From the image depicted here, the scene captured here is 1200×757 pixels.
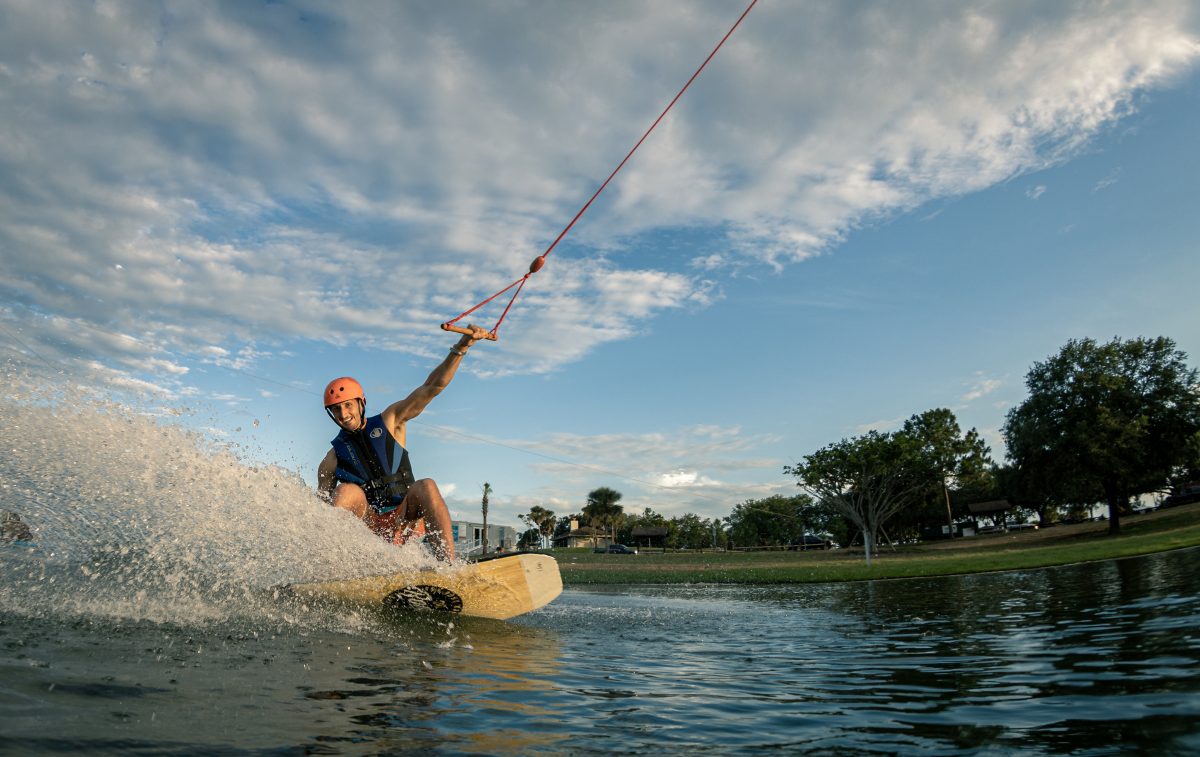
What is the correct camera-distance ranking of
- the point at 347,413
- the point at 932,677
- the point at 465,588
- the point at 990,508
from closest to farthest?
the point at 932,677
the point at 465,588
the point at 347,413
the point at 990,508

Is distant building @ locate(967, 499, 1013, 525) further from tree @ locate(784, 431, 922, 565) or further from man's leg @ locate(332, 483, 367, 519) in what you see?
man's leg @ locate(332, 483, 367, 519)

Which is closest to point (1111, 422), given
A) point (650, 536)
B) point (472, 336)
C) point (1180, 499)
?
point (1180, 499)

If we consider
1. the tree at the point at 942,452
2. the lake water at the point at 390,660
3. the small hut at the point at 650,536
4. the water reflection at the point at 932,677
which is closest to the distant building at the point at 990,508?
the tree at the point at 942,452

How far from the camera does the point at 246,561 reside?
19.1 feet

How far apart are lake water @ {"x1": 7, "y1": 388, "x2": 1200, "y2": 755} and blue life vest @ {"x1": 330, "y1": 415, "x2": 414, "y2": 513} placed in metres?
1.03

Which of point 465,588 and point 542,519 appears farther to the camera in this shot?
point 542,519

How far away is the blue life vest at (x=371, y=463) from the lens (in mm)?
7430

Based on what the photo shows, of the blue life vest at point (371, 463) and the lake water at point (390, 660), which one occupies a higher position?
the blue life vest at point (371, 463)

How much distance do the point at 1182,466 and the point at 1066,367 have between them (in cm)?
946

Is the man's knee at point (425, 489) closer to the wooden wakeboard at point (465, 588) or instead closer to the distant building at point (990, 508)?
the wooden wakeboard at point (465, 588)

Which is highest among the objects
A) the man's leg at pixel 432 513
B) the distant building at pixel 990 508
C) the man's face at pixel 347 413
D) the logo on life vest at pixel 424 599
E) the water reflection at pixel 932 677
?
the man's face at pixel 347 413

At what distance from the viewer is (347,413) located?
24.2 ft

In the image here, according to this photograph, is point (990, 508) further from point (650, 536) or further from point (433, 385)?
point (433, 385)

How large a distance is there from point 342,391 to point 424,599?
2414 millimetres
